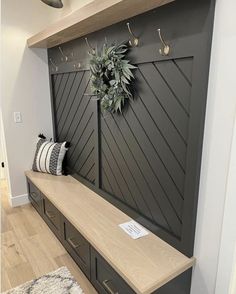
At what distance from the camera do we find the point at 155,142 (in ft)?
4.93

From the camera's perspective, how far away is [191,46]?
117 centimetres

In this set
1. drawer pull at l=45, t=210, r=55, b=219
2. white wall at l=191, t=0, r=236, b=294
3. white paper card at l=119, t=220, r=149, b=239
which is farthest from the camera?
drawer pull at l=45, t=210, r=55, b=219

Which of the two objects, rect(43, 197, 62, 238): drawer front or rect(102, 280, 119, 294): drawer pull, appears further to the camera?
rect(43, 197, 62, 238): drawer front

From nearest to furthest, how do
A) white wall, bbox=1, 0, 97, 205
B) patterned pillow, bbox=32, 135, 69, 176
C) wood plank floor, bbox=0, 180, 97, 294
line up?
wood plank floor, bbox=0, 180, 97, 294
white wall, bbox=1, 0, 97, 205
patterned pillow, bbox=32, 135, 69, 176

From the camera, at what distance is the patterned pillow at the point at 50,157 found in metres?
2.71

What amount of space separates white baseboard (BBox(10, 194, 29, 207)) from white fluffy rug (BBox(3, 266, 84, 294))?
4.51 ft

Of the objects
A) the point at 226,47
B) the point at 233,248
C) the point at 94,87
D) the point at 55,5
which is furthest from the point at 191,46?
the point at 55,5

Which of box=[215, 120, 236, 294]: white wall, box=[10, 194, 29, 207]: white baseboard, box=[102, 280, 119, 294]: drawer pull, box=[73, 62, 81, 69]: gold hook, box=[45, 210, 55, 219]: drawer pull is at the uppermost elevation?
box=[73, 62, 81, 69]: gold hook

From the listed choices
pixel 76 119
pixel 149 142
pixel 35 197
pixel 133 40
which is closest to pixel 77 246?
pixel 149 142

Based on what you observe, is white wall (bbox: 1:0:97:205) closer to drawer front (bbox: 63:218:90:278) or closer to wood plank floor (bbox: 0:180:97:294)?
wood plank floor (bbox: 0:180:97:294)

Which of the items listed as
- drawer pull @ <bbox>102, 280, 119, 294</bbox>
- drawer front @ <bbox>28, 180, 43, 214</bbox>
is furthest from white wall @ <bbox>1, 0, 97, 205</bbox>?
drawer pull @ <bbox>102, 280, 119, 294</bbox>

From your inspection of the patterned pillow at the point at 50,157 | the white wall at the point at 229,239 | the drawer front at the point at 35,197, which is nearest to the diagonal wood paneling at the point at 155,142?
the white wall at the point at 229,239

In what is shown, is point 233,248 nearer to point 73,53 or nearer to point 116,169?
point 116,169

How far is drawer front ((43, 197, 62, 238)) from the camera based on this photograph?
7.18 feet
